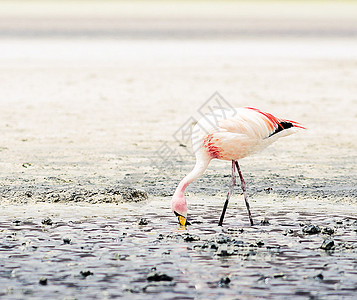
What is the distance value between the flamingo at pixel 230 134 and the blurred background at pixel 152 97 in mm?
1867

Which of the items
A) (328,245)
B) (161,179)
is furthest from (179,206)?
(161,179)

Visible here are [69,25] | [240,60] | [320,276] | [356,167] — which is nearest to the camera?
[320,276]

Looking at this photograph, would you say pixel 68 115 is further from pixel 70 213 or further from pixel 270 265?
pixel 270 265

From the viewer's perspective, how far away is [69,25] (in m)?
47.1

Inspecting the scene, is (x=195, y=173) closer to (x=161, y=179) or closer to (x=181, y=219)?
(x=181, y=219)

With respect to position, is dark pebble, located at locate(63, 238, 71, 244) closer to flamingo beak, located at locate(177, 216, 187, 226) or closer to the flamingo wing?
flamingo beak, located at locate(177, 216, 187, 226)

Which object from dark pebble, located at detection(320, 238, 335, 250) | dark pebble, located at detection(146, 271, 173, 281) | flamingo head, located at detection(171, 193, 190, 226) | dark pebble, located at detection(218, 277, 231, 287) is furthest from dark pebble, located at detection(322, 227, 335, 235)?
dark pebble, located at detection(146, 271, 173, 281)

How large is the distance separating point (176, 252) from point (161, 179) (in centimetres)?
396

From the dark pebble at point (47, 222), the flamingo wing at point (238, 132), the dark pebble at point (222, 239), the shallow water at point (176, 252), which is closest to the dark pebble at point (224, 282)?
the shallow water at point (176, 252)

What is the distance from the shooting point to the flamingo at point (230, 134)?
9.05 m

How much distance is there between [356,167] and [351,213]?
305 cm

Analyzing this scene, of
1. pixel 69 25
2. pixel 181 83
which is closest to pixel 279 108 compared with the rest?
pixel 181 83

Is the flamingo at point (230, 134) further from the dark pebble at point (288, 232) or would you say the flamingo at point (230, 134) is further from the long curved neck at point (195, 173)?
the dark pebble at point (288, 232)

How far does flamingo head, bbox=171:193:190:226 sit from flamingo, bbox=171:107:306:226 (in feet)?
0.40
